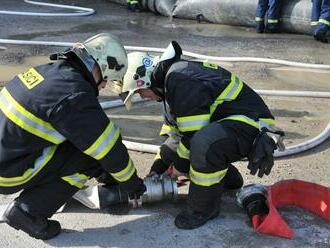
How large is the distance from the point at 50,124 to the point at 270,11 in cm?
650

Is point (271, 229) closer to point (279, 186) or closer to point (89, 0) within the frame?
point (279, 186)

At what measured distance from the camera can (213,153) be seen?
3.20 m

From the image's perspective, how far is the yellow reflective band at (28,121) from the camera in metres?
2.97

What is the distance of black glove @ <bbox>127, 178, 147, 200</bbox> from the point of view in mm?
3289

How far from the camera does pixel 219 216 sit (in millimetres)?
3533

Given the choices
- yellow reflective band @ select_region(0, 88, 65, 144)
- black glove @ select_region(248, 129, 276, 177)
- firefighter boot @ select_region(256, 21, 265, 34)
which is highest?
yellow reflective band @ select_region(0, 88, 65, 144)

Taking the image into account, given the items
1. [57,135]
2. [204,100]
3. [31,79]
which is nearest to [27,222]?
[57,135]

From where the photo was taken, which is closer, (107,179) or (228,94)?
(228,94)

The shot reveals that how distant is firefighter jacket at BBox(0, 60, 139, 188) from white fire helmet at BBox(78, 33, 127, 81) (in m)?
0.15

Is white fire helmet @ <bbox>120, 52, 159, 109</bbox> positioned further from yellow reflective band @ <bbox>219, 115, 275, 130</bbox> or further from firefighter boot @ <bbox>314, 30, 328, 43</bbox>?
firefighter boot @ <bbox>314, 30, 328, 43</bbox>

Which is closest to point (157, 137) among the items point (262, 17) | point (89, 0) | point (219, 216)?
point (219, 216)

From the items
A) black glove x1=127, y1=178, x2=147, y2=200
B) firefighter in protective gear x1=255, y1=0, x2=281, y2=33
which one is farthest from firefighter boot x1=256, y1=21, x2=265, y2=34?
black glove x1=127, y1=178, x2=147, y2=200

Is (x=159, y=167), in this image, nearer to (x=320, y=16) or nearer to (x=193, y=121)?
(x=193, y=121)

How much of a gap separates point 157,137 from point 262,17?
16.1 ft
